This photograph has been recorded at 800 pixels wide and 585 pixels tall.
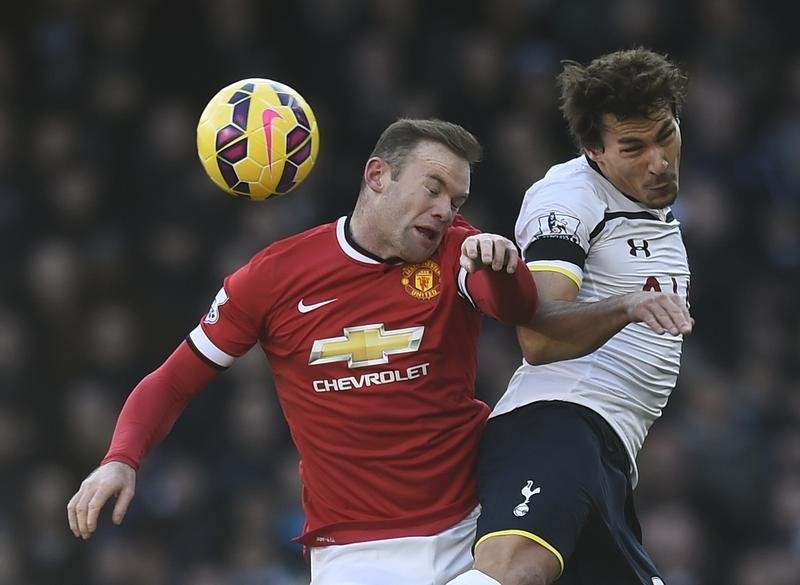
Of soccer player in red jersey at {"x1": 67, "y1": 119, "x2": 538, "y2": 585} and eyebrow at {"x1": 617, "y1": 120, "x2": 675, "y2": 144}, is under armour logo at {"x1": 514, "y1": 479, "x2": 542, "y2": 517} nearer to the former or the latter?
soccer player in red jersey at {"x1": 67, "y1": 119, "x2": 538, "y2": 585}

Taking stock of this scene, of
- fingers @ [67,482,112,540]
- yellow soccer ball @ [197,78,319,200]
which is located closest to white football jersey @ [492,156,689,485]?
yellow soccer ball @ [197,78,319,200]

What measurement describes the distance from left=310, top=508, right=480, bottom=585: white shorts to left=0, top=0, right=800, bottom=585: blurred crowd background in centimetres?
458

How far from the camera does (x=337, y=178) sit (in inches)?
422

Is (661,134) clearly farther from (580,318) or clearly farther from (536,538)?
(536,538)

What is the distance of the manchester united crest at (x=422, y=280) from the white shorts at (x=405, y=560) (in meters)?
0.79

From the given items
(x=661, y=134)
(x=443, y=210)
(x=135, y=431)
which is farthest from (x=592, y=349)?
(x=135, y=431)

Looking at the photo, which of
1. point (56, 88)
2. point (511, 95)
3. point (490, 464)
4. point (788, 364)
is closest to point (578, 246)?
point (490, 464)

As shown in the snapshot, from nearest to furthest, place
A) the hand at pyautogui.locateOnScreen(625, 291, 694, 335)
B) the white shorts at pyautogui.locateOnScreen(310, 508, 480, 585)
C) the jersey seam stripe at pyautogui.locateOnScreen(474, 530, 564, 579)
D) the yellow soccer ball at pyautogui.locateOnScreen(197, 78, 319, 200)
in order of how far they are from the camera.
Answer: the hand at pyautogui.locateOnScreen(625, 291, 694, 335) < the jersey seam stripe at pyautogui.locateOnScreen(474, 530, 564, 579) < the white shorts at pyautogui.locateOnScreen(310, 508, 480, 585) < the yellow soccer ball at pyautogui.locateOnScreen(197, 78, 319, 200)

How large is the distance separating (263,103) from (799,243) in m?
6.20

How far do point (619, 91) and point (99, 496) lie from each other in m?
2.22

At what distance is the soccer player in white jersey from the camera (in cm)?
447

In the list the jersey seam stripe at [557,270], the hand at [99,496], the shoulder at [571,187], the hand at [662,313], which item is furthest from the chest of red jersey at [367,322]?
the hand at [662,313]

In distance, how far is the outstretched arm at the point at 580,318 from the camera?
13.5 feet

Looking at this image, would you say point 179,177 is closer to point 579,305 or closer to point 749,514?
point 749,514
